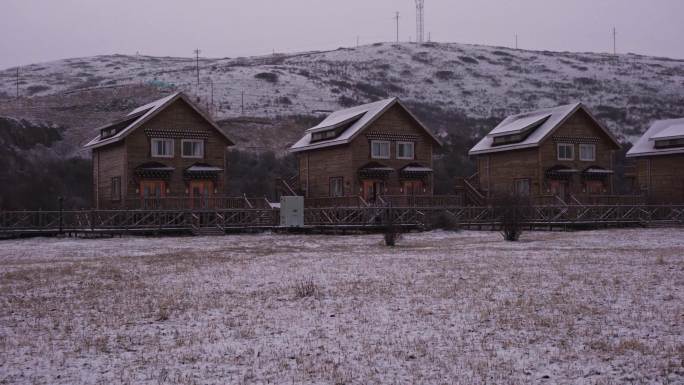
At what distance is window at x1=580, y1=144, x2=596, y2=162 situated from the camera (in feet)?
164

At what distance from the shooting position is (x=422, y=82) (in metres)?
139

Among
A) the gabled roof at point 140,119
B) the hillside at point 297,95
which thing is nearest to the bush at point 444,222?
the gabled roof at point 140,119

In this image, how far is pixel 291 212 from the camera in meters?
39.3

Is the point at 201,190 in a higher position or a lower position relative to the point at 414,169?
lower

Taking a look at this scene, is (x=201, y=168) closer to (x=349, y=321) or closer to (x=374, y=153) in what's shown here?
(x=374, y=153)

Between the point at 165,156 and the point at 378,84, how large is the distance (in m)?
91.9

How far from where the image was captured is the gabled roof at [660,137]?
4984 centimetres

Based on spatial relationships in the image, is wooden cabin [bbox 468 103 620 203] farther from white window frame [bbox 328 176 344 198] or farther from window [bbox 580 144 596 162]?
white window frame [bbox 328 176 344 198]

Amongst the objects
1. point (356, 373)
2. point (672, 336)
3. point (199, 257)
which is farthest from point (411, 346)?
point (199, 257)

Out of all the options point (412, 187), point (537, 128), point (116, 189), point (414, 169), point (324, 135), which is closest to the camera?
point (116, 189)

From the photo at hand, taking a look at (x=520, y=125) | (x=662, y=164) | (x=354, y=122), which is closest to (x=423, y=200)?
(x=354, y=122)

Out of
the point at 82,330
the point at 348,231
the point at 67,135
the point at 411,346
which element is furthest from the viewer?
the point at 67,135

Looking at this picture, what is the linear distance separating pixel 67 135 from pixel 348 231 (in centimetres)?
5668

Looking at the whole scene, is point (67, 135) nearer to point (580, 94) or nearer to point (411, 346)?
point (411, 346)
